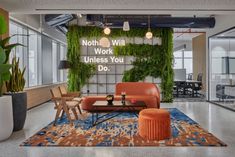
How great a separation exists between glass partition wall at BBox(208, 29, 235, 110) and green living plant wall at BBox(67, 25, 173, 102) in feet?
5.44

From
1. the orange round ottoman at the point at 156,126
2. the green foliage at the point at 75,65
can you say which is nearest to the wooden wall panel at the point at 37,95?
the green foliage at the point at 75,65

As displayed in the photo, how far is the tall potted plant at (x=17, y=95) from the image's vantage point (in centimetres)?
509

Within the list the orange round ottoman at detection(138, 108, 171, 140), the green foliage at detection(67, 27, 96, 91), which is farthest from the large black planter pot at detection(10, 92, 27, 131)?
the green foliage at detection(67, 27, 96, 91)

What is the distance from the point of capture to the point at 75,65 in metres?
9.59

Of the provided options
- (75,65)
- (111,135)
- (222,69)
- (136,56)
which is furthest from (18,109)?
(222,69)

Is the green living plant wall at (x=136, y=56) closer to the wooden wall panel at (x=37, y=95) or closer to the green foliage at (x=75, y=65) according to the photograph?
the green foliage at (x=75, y=65)

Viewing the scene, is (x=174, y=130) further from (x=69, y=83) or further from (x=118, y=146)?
(x=69, y=83)

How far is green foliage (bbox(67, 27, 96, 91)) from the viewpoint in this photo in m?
9.55

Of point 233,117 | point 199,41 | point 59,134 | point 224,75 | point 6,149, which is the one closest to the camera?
point 6,149

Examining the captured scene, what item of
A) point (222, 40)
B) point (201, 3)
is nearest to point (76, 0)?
point (201, 3)

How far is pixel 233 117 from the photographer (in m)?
6.63

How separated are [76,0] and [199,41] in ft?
30.7

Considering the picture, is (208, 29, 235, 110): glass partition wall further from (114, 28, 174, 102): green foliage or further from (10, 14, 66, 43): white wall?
(10, 14, 66, 43): white wall

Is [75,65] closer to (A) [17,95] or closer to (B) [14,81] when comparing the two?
(B) [14,81]
